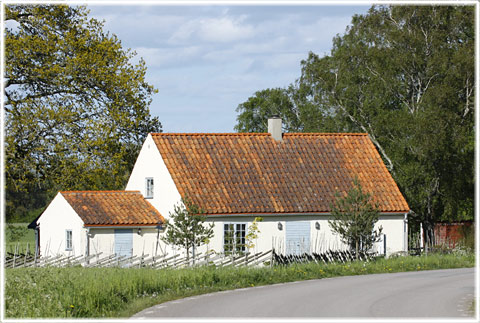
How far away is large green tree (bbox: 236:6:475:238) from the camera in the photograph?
45281mm

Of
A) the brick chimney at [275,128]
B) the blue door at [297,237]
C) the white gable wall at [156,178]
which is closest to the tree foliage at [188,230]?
the white gable wall at [156,178]

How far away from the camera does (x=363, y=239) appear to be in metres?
33.5

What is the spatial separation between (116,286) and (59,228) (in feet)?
59.2

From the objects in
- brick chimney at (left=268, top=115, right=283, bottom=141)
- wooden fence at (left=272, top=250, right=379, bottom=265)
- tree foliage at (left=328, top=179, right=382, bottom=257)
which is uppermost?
brick chimney at (left=268, top=115, right=283, bottom=141)

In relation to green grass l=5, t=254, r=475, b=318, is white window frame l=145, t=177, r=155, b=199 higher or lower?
higher

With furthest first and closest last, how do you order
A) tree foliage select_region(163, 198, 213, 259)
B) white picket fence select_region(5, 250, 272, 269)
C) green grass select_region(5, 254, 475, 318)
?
tree foliage select_region(163, 198, 213, 259) < white picket fence select_region(5, 250, 272, 269) < green grass select_region(5, 254, 475, 318)

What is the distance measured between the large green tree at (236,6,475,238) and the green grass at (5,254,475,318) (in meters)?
16.9

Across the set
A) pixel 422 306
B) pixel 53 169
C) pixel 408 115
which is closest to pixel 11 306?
pixel 422 306

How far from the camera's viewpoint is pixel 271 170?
38656 millimetres

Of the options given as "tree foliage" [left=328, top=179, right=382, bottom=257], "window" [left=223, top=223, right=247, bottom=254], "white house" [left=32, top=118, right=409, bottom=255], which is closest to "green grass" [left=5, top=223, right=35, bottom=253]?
"white house" [left=32, top=118, right=409, bottom=255]

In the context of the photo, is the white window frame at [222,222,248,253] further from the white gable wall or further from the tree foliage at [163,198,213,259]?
the tree foliage at [163,198,213,259]

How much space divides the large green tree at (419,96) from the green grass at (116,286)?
16890 millimetres

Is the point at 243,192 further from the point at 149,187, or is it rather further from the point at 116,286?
the point at 116,286

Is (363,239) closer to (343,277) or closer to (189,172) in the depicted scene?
(343,277)
